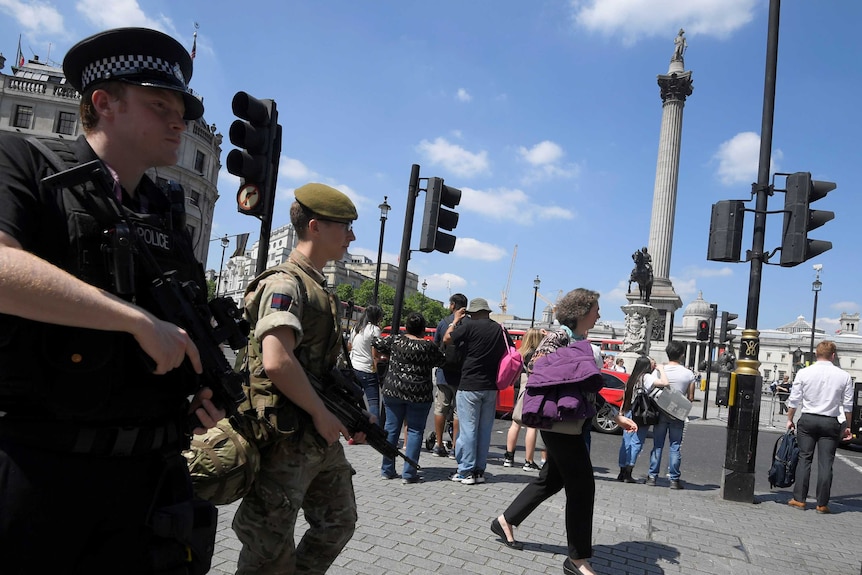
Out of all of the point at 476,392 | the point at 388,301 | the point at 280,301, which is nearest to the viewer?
the point at 280,301

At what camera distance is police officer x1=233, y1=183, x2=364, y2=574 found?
2373mm

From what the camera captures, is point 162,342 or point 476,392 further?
point 476,392

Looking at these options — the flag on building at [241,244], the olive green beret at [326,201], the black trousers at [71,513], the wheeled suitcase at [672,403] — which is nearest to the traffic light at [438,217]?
the wheeled suitcase at [672,403]

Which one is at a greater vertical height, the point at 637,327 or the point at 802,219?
the point at 802,219

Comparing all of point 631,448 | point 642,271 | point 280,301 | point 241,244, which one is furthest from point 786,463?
point 642,271

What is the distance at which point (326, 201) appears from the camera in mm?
2848

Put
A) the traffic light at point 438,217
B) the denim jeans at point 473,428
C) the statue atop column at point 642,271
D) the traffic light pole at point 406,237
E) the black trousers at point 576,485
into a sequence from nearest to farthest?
the black trousers at point 576,485
the denim jeans at point 473,428
the traffic light at point 438,217
the traffic light pole at point 406,237
the statue atop column at point 642,271

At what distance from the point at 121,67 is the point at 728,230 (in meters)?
7.78

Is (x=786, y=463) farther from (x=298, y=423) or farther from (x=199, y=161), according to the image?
(x=199, y=161)

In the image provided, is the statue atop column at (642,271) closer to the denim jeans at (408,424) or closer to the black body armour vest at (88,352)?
the denim jeans at (408,424)

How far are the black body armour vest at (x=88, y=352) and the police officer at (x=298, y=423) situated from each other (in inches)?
26.2

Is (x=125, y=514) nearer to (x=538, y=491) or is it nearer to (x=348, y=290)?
(x=538, y=491)

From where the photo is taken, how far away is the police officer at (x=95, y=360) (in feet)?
4.54

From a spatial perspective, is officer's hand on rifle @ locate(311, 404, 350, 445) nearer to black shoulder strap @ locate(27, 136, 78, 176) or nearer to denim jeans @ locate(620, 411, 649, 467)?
black shoulder strap @ locate(27, 136, 78, 176)
